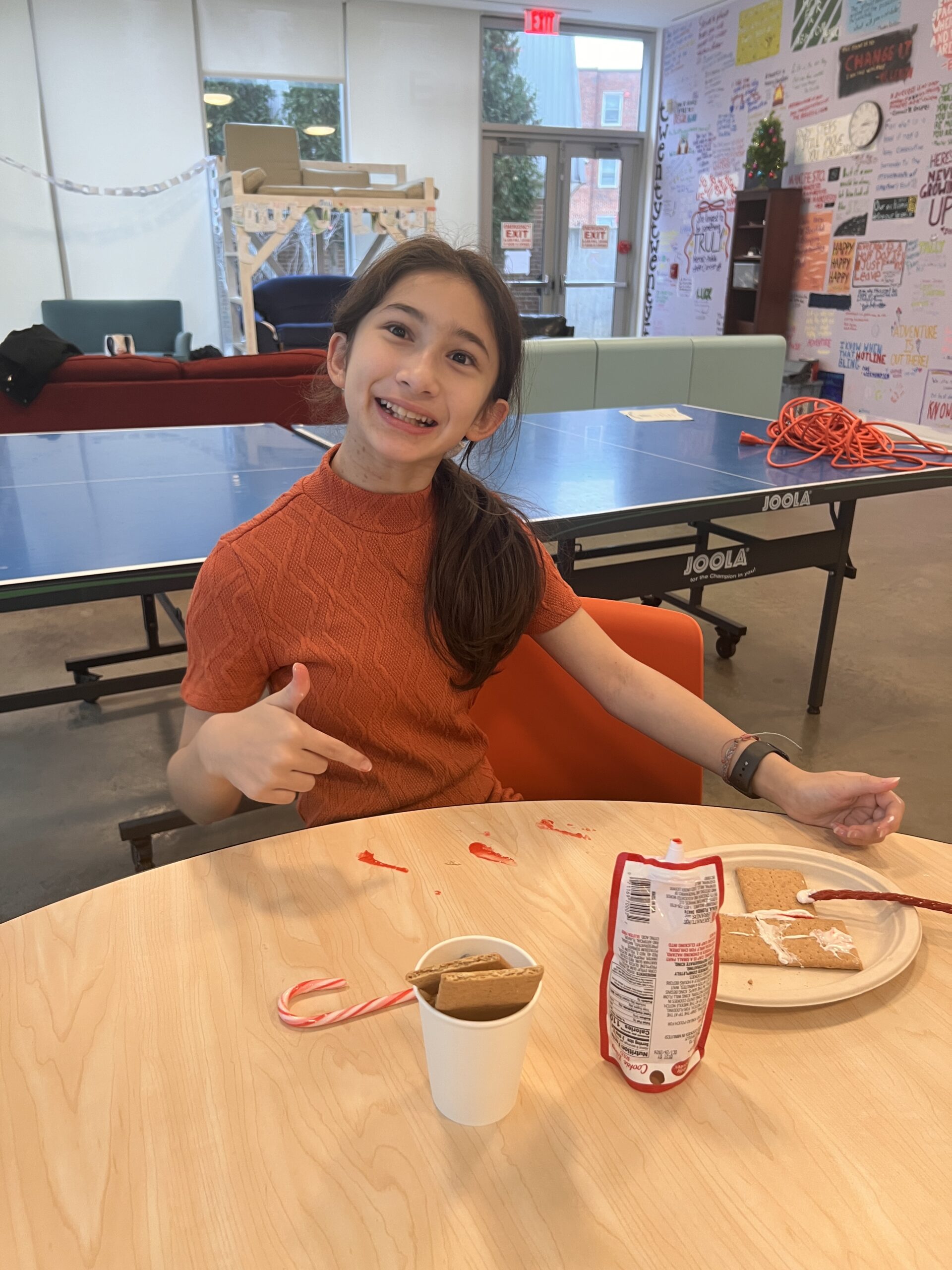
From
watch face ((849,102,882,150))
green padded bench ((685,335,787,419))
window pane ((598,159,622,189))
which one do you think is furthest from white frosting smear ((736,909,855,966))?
window pane ((598,159,622,189))

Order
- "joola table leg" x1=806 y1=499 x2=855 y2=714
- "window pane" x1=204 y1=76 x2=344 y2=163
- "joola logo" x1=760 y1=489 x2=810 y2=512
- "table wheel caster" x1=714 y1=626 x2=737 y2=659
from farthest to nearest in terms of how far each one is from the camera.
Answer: "window pane" x1=204 y1=76 x2=344 y2=163 < "table wheel caster" x1=714 y1=626 x2=737 y2=659 < "joola table leg" x1=806 y1=499 x2=855 y2=714 < "joola logo" x1=760 y1=489 x2=810 y2=512

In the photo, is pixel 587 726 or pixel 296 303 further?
pixel 296 303

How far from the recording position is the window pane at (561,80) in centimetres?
853

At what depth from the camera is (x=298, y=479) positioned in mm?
2145

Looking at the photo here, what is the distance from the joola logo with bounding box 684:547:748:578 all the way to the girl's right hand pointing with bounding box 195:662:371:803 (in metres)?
1.82

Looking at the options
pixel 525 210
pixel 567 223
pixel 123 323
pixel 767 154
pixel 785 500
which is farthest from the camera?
pixel 567 223

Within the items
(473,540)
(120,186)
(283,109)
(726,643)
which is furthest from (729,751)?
(283,109)

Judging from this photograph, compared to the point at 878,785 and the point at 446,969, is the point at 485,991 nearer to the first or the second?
the point at 446,969

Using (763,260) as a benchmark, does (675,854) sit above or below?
below

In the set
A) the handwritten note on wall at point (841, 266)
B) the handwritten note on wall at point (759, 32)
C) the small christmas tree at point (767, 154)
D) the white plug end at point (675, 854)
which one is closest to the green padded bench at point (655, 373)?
the handwritten note on wall at point (841, 266)

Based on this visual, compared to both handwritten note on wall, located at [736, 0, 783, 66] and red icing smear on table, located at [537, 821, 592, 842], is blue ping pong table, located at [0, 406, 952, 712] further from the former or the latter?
handwritten note on wall, located at [736, 0, 783, 66]

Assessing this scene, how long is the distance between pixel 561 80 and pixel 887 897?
9.74 meters

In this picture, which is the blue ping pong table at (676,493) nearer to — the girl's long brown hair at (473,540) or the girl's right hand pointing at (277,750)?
the girl's long brown hair at (473,540)

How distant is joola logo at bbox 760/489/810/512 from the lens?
88.7 inches
